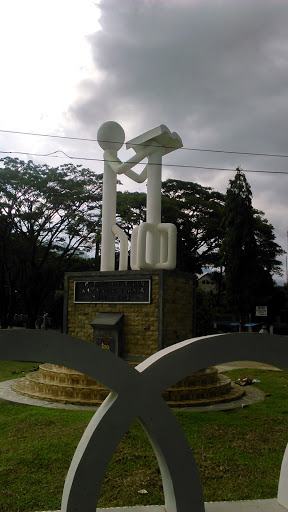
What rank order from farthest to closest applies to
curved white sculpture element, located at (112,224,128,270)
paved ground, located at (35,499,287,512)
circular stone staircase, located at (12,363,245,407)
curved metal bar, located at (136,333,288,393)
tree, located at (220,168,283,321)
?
tree, located at (220,168,283,321)
curved white sculpture element, located at (112,224,128,270)
circular stone staircase, located at (12,363,245,407)
paved ground, located at (35,499,287,512)
curved metal bar, located at (136,333,288,393)

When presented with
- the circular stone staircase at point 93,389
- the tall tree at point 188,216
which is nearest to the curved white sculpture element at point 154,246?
the circular stone staircase at point 93,389

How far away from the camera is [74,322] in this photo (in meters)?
12.1

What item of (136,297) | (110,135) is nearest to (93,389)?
(136,297)

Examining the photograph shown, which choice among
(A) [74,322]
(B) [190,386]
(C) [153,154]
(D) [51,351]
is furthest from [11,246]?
(D) [51,351]

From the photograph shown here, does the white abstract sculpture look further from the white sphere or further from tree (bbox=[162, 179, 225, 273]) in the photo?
tree (bbox=[162, 179, 225, 273])

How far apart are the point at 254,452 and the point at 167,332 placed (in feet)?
15.6

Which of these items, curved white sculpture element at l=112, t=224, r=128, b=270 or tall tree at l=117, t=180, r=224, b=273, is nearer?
curved white sculpture element at l=112, t=224, r=128, b=270

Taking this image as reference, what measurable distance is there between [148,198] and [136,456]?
737 centimetres

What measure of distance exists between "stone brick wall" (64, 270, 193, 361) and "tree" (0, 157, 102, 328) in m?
10.5

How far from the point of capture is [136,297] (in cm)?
1124

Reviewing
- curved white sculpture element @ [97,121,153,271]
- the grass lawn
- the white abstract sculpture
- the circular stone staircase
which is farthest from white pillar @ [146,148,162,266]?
the grass lawn

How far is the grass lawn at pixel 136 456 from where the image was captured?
4.84 metres

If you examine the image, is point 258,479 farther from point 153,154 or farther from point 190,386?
point 153,154

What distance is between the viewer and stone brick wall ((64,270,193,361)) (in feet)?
35.6
